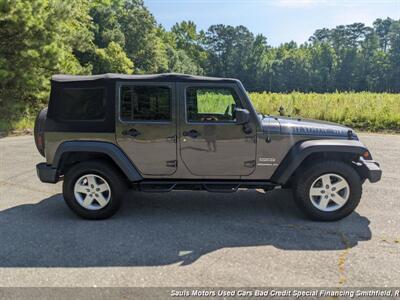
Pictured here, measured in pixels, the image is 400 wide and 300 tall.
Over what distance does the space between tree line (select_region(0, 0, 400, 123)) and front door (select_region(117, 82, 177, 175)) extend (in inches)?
417

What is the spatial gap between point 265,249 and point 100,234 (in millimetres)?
1865

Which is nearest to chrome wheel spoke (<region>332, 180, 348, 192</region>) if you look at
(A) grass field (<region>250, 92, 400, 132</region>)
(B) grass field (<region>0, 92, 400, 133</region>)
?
(B) grass field (<region>0, 92, 400, 133</region>)

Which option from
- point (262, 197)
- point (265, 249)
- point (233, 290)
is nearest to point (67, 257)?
point (233, 290)

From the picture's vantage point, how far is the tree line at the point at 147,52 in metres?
14.0

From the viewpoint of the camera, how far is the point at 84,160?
473 cm

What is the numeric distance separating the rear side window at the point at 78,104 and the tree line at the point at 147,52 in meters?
10.1

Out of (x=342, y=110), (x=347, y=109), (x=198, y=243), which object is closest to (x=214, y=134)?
(x=198, y=243)

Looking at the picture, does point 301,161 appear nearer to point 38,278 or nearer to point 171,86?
point 171,86

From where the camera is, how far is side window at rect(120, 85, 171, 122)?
4.57 metres

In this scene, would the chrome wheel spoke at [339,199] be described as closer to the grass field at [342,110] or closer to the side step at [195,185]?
the side step at [195,185]

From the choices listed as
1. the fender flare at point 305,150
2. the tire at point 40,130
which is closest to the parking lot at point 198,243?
the fender flare at point 305,150

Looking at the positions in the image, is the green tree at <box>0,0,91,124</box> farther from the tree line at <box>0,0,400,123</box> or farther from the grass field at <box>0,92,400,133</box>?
the grass field at <box>0,92,400,133</box>

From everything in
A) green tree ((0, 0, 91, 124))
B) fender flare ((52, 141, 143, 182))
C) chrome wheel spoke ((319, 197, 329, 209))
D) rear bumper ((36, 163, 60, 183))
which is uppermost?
green tree ((0, 0, 91, 124))

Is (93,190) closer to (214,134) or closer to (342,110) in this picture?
(214,134)
